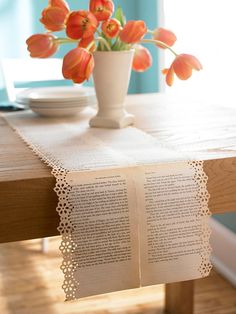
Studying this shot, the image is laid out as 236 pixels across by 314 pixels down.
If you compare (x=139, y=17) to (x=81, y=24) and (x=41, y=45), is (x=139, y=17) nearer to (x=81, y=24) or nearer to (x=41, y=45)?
(x=41, y=45)

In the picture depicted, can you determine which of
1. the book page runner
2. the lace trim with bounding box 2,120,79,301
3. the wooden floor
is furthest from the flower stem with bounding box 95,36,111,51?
the wooden floor

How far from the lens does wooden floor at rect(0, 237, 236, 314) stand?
1.90 m

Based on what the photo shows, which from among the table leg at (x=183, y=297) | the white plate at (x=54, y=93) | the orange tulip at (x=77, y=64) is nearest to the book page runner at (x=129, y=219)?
the orange tulip at (x=77, y=64)

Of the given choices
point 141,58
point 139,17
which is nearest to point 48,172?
point 141,58

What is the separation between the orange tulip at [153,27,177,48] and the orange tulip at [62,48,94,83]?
275mm

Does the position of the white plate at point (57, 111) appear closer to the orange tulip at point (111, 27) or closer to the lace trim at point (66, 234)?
the orange tulip at point (111, 27)

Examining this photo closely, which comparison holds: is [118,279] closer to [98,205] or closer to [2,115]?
[98,205]

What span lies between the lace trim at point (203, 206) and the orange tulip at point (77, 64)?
35 centimetres

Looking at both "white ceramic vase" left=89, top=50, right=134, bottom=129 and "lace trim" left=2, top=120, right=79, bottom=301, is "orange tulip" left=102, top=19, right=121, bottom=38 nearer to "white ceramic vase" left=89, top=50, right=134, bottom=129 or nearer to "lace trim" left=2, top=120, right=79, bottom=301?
"white ceramic vase" left=89, top=50, right=134, bottom=129

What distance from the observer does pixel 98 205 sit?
93 cm

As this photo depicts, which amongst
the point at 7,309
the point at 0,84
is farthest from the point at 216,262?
the point at 0,84

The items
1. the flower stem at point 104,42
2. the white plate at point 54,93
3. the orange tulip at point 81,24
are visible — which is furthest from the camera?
the white plate at point 54,93

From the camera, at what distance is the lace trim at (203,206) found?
1.01 meters

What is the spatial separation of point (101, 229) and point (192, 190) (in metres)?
0.20
